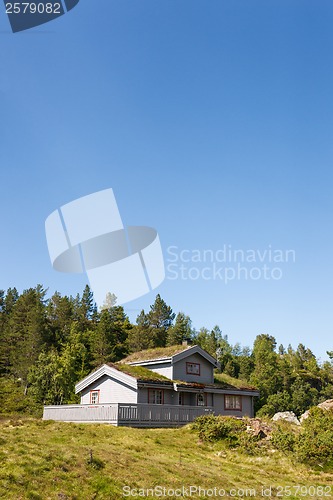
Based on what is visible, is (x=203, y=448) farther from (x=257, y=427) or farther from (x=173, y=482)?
(x=173, y=482)

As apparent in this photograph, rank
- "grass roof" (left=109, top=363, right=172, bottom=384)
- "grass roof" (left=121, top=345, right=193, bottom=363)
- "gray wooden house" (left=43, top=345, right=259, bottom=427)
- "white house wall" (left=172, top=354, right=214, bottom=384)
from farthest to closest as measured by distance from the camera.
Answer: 1. "grass roof" (left=121, top=345, right=193, bottom=363)
2. "white house wall" (left=172, top=354, right=214, bottom=384)
3. "grass roof" (left=109, top=363, right=172, bottom=384)
4. "gray wooden house" (left=43, top=345, right=259, bottom=427)

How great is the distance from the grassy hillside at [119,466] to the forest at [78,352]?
974 inches

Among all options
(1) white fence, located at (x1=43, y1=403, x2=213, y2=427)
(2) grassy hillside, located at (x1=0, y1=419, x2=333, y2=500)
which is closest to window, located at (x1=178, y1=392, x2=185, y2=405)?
(1) white fence, located at (x1=43, y1=403, x2=213, y2=427)

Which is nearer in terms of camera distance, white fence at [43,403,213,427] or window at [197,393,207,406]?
white fence at [43,403,213,427]

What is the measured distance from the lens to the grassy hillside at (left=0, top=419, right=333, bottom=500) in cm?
1383

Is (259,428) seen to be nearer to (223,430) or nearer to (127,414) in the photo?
(223,430)

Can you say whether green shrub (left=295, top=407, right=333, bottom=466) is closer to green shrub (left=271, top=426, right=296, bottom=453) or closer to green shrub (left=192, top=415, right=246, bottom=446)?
green shrub (left=271, top=426, right=296, bottom=453)

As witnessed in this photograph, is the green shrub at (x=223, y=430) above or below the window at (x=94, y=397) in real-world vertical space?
below

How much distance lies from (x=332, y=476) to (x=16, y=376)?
5948 centimetres

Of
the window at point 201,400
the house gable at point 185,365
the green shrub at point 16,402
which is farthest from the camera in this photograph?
the green shrub at point 16,402

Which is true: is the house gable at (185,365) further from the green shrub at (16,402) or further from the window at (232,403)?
the green shrub at (16,402)

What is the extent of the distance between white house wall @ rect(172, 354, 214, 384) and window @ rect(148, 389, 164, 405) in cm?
287

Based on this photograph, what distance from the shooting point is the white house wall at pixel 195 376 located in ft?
135

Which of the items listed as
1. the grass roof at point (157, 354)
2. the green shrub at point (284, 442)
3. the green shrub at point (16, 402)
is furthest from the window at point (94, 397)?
the green shrub at point (284, 442)
